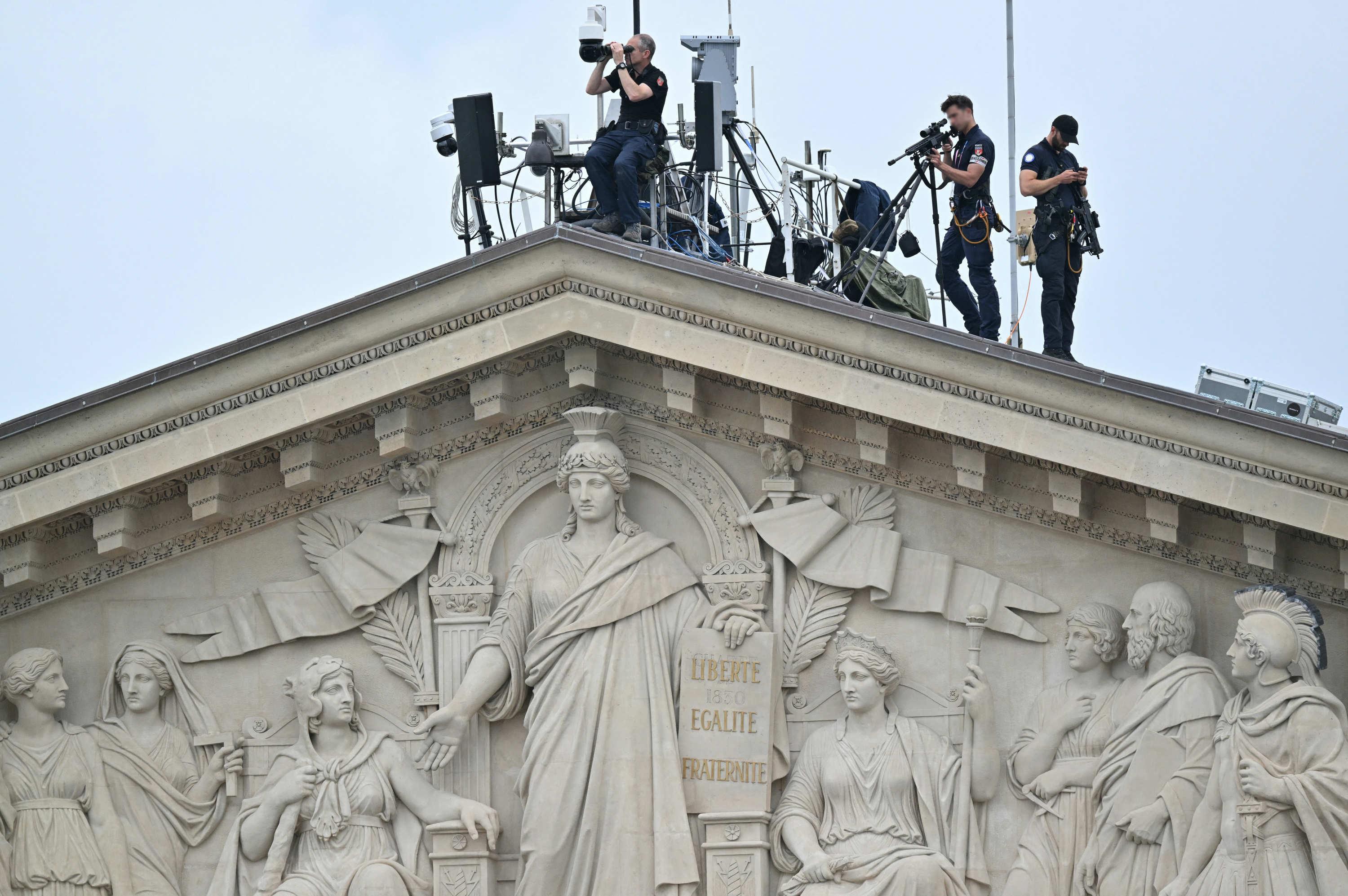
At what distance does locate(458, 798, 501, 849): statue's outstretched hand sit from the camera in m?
19.0

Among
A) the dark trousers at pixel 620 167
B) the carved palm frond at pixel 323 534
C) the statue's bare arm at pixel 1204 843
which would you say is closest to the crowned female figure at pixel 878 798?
the statue's bare arm at pixel 1204 843

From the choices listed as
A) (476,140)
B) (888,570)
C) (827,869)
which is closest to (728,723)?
(827,869)

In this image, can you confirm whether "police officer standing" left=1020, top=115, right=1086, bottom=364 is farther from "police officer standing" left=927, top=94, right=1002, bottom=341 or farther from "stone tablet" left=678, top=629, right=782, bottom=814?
"stone tablet" left=678, top=629, right=782, bottom=814

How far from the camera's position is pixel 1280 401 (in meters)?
24.0

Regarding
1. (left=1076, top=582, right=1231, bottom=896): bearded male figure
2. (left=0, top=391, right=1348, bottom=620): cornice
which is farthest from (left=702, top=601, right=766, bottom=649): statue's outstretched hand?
(left=1076, top=582, right=1231, bottom=896): bearded male figure

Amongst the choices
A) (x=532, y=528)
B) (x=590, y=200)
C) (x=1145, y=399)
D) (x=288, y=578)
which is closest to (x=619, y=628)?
(x=532, y=528)

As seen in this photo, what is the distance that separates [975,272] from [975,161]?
0.77 meters

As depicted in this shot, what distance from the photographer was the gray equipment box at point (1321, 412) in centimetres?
2386

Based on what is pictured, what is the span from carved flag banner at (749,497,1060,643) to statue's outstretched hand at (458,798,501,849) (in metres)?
2.49

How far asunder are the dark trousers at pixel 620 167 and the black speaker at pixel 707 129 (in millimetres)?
905

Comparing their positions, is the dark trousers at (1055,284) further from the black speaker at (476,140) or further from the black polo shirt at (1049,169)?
the black speaker at (476,140)

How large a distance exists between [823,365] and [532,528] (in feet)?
7.55

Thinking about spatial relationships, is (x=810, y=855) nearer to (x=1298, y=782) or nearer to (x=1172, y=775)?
(x=1172, y=775)

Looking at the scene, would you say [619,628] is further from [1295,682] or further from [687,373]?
[1295,682]
